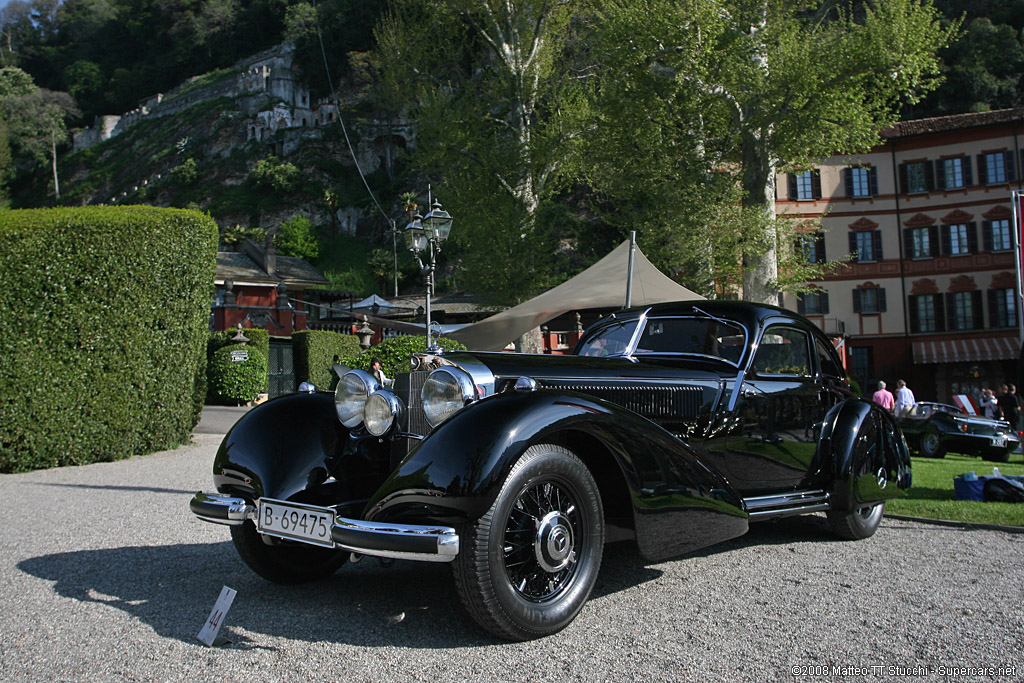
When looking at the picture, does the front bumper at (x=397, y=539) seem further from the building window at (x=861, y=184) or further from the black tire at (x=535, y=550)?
the building window at (x=861, y=184)

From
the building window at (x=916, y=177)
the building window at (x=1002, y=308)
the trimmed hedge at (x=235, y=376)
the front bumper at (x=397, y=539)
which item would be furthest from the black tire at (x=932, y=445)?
the building window at (x=916, y=177)

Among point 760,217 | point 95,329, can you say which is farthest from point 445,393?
point 760,217

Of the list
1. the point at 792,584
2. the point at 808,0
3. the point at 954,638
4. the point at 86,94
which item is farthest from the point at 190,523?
the point at 86,94

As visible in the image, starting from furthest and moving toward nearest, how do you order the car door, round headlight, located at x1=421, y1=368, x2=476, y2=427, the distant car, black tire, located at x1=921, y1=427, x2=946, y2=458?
black tire, located at x1=921, y1=427, x2=946, y2=458 → the distant car → the car door → round headlight, located at x1=421, y1=368, x2=476, y2=427

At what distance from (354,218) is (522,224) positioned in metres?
56.4


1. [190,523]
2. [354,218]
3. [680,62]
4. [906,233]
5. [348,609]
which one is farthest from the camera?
[354,218]

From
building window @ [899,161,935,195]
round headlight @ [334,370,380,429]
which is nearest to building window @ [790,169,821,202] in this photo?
building window @ [899,161,935,195]

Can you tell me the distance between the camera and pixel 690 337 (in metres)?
4.96

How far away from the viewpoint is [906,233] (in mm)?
37625

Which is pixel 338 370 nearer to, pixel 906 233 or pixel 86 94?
pixel 906 233

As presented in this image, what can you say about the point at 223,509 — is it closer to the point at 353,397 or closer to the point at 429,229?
the point at 353,397

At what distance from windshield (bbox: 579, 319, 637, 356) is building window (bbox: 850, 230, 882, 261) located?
1459 inches

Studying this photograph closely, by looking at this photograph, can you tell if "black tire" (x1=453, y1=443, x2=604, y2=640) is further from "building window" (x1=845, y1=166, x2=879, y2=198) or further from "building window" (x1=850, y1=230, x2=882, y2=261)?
"building window" (x1=845, y1=166, x2=879, y2=198)

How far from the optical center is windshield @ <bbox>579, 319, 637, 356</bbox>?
4984 millimetres
